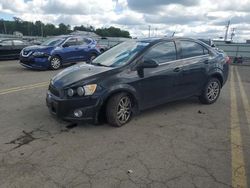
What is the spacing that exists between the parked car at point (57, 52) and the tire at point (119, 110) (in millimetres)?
8195

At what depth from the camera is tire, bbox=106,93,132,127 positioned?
495 cm

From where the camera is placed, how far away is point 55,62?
13.0m

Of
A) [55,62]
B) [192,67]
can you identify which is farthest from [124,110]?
[55,62]

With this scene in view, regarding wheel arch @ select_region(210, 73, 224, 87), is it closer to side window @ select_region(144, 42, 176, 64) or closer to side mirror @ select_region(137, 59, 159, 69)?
side window @ select_region(144, 42, 176, 64)

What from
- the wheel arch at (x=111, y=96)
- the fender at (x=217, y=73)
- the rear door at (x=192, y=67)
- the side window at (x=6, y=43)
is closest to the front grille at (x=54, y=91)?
the wheel arch at (x=111, y=96)

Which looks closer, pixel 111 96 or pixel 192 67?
pixel 111 96

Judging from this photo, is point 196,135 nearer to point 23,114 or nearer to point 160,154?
point 160,154

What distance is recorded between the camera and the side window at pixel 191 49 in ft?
20.4

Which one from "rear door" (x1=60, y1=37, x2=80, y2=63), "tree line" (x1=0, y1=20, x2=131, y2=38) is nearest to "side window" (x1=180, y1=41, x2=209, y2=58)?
"rear door" (x1=60, y1=37, x2=80, y2=63)

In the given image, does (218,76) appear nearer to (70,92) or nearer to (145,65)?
(145,65)

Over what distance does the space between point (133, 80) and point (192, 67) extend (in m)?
1.70

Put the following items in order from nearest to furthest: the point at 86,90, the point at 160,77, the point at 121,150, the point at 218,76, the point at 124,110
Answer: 1. the point at 121,150
2. the point at 86,90
3. the point at 124,110
4. the point at 160,77
5. the point at 218,76

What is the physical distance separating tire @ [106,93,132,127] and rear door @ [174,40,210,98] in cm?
139

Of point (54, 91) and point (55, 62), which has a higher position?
point (54, 91)
